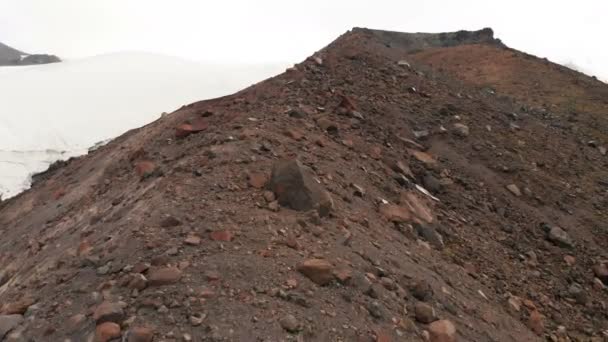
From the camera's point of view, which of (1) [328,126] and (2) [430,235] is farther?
(1) [328,126]

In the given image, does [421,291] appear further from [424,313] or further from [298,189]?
[298,189]

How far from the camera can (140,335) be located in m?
3.12

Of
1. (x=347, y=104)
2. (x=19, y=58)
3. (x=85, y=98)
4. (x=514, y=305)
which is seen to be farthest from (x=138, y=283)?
(x=19, y=58)

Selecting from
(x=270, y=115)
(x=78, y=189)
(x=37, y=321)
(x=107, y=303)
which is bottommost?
(x=78, y=189)

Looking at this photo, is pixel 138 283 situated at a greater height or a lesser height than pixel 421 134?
lesser

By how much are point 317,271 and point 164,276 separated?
42.0 inches

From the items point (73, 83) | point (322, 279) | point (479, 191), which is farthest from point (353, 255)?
point (73, 83)

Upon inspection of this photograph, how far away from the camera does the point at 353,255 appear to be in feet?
14.1

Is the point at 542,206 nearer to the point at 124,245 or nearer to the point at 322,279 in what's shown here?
the point at 322,279

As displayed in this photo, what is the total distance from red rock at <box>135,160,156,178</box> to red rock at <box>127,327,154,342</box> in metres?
2.67

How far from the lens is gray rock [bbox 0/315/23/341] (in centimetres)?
361

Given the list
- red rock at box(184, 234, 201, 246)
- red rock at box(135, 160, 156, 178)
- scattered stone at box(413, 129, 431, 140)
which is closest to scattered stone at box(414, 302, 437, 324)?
red rock at box(184, 234, 201, 246)

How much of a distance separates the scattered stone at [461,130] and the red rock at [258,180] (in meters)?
3.80

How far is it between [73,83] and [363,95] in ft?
53.1
